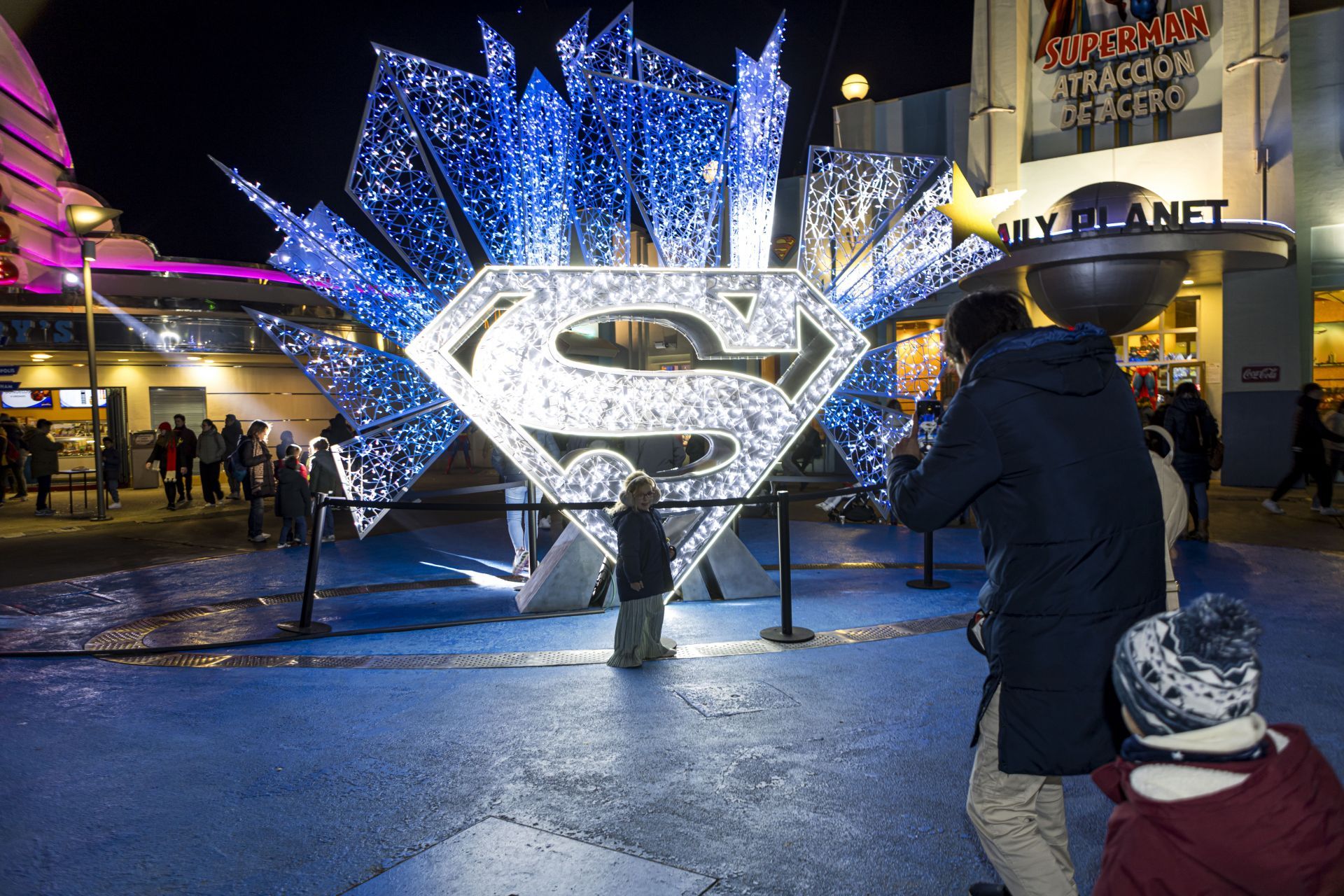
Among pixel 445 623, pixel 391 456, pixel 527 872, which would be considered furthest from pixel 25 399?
pixel 527 872

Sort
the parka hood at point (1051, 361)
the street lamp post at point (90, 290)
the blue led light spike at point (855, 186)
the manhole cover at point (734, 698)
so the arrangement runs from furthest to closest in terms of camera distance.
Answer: the street lamp post at point (90, 290) < the blue led light spike at point (855, 186) < the manhole cover at point (734, 698) < the parka hood at point (1051, 361)

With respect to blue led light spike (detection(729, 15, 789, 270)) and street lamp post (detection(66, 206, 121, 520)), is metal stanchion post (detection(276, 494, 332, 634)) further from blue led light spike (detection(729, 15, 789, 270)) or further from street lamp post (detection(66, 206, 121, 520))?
street lamp post (detection(66, 206, 121, 520))

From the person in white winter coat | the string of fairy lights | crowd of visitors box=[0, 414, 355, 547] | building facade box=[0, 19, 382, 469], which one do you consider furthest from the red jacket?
building facade box=[0, 19, 382, 469]

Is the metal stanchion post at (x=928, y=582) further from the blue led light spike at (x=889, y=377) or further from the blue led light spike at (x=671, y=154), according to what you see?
the blue led light spike at (x=671, y=154)

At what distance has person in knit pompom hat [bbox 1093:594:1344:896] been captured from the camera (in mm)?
1539

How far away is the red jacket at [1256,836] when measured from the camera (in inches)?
60.3

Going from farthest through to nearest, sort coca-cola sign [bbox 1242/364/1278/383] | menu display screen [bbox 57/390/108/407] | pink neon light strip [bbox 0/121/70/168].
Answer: menu display screen [bbox 57/390/108/407] → pink neon light strip [bbox 0/121/70/168] → coca-cola sign [bbox 1242/364/1278/383]

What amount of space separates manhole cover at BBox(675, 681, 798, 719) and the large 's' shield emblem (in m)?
2.04

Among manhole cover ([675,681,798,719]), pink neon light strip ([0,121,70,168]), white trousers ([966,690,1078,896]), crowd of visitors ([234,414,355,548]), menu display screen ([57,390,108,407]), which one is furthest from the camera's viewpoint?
menu display screen ([57,390,108,407])

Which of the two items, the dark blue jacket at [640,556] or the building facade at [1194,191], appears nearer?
the dark blue jacket at [640,556]

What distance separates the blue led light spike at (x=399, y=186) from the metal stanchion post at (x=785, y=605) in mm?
3623

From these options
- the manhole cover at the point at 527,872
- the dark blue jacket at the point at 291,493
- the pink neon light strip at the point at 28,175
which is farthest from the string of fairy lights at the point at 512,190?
the pink neon light strip at the point at 28,175

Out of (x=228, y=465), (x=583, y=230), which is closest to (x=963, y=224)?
(x=583, y=230)

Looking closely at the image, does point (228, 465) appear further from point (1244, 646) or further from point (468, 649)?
point (1244, 646)
